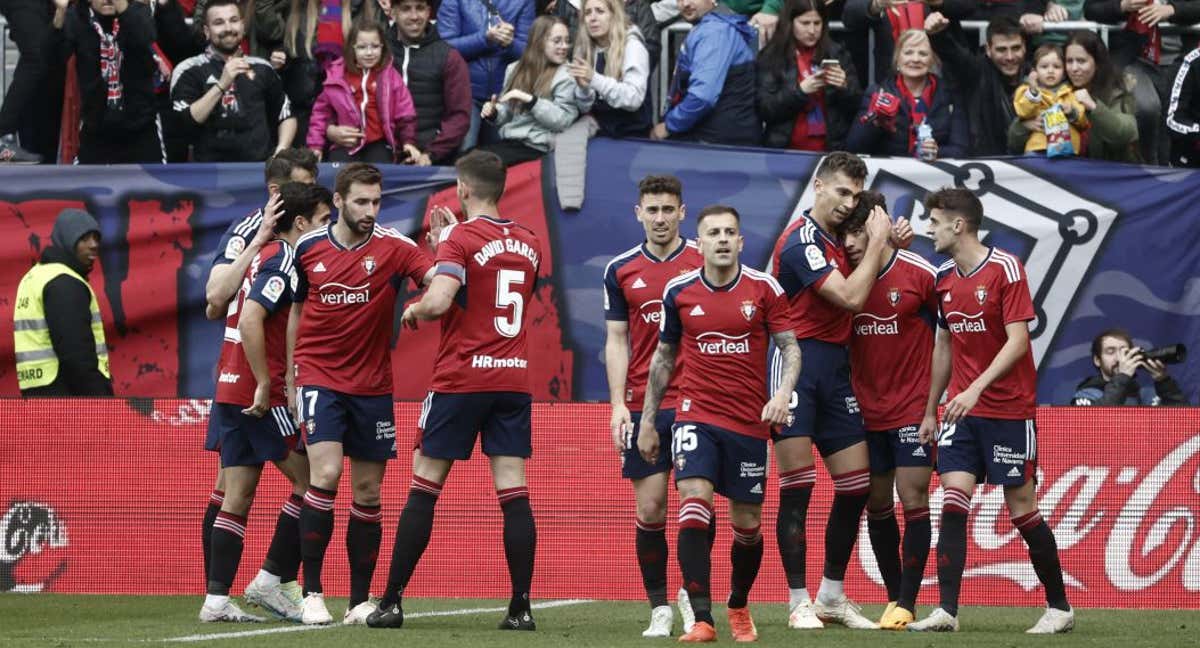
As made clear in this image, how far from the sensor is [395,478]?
12219 mm

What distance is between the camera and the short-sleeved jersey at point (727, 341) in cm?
877

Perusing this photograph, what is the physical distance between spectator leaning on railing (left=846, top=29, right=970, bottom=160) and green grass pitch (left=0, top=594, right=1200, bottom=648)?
13.4 feet

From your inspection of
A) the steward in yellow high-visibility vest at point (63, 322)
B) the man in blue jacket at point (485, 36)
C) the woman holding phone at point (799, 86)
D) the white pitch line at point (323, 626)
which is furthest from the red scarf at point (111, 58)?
the white pitch line at point (323, 626)

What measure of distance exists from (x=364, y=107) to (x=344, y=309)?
493cm

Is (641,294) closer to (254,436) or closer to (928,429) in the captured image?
(928,429)

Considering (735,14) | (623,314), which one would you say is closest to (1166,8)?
(735,14)

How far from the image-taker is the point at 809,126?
1445cm

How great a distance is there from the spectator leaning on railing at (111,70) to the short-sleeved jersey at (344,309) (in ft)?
16.4

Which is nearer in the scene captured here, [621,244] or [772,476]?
[772,476]

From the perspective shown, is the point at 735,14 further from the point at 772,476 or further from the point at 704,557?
the point at 704,557

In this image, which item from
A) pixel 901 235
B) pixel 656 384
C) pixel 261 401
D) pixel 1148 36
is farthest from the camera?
pixel 1148 36

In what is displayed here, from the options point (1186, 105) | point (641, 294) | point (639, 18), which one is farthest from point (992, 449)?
point (639, 18)

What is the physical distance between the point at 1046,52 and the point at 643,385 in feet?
19.4

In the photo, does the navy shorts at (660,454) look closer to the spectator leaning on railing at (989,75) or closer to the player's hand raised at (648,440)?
the player's hand raised at (648,440)
